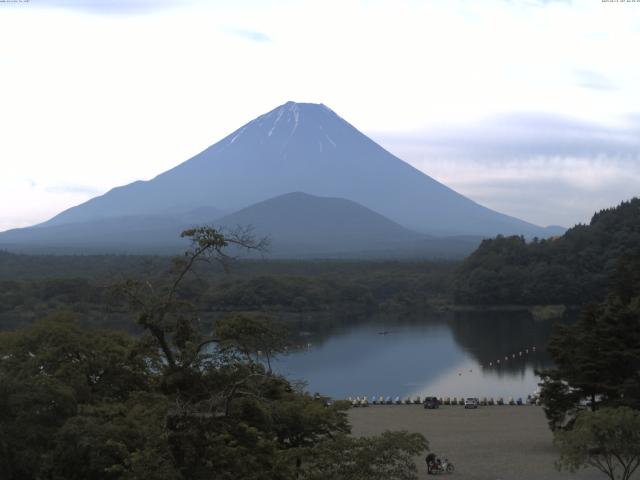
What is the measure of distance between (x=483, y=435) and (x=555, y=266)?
117 ft

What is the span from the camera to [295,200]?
140 metres

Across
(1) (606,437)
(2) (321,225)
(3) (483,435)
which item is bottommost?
(3) (483,435)

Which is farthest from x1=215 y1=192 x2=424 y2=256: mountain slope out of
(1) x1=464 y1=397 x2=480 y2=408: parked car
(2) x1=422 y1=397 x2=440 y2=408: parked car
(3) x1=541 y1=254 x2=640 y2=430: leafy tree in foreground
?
(3) x1=541 y1=254 x2=640 y2=430: leafy tree in foreground

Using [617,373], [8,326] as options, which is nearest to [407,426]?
[617,373]

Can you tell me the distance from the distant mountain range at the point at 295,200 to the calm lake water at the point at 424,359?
262 ft

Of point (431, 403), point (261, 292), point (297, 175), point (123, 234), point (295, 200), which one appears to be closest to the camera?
point (431, 403)

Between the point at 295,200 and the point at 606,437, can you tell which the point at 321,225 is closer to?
the point at 295,200

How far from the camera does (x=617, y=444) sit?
1103 cm

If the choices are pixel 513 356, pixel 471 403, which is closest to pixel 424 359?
pixel 513 356

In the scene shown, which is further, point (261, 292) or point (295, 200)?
point (295, 200)

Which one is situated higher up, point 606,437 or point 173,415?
point 173,415

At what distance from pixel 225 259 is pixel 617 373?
30.4 ft

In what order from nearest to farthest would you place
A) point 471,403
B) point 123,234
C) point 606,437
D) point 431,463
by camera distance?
1. point 606,437
2. point 431,463
3. point 471,403
4. point 123,234

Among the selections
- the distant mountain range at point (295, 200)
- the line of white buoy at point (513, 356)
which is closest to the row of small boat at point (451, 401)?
the line of white buoy at point (513, 356)
